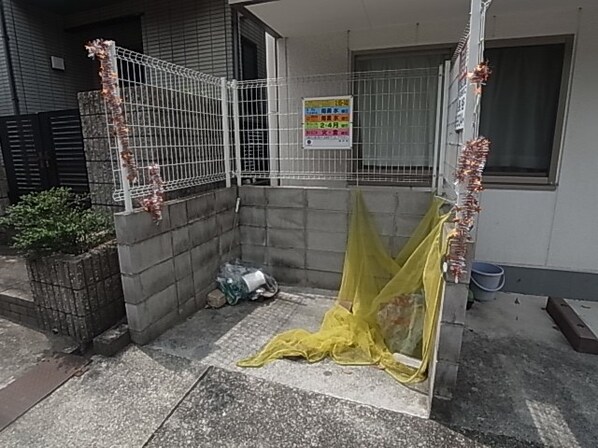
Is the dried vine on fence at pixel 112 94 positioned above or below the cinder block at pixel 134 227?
above

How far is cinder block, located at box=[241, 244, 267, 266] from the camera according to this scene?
389 centimetres

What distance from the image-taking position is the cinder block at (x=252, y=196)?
376 cm

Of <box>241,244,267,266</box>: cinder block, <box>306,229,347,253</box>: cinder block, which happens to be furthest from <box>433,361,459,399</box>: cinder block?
<box>241,244,267,266</box>: cinder block

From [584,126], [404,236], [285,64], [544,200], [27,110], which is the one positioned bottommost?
[404,236]

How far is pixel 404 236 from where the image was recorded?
337 cm

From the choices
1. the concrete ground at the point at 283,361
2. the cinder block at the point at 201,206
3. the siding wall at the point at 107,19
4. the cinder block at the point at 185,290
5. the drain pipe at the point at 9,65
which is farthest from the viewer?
the drain pipe at the point at 9,65

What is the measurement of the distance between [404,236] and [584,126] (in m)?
1.96

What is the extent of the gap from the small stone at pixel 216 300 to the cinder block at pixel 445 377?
203 cm

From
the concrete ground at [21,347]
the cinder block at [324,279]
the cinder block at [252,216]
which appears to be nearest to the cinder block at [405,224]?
the cinder block at [324,279]

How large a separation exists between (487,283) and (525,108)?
1775mm

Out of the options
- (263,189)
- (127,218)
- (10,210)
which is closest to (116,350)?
(127,218)

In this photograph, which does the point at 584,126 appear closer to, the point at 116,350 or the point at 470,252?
the point at 470,252

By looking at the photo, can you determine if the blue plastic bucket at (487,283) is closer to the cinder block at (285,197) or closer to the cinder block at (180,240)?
the cinder block at (285,197)

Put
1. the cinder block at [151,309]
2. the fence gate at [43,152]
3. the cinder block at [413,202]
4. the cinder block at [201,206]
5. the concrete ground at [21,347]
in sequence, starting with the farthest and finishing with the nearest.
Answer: the fence gate at [43,152]
the cinder block at [413,202]
the cinder block at [201,206]
the cinder block at [151,309]
the concrete ground at [21,347]
